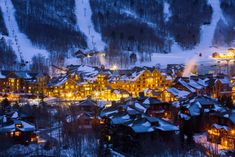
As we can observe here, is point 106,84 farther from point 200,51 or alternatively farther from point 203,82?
point 200,51

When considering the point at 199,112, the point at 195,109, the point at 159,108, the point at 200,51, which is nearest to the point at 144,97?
the point at 159,108

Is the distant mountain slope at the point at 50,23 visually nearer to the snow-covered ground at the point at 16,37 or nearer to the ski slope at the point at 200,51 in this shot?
the snow-covered ground at the point at 16,37

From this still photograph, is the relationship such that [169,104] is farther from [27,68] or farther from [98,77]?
[27,68]

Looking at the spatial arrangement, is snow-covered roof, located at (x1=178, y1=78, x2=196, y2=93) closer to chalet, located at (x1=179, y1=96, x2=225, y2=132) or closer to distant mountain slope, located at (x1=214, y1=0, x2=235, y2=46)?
chalet, located at (x1=179, y1=96, x2=225, y2=132)

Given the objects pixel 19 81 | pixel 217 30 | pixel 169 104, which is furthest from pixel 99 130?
pixel 217 30

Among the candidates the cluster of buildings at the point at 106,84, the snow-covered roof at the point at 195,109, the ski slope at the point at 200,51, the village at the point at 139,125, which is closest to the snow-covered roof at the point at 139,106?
the village at the point at 139,125

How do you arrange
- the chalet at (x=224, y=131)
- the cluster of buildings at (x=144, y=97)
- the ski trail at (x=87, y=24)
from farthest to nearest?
the ski trail at (x=87, y=24) < the cluster of buildings at (x=144, y=97) < the chalet at (x=224, y=131)
